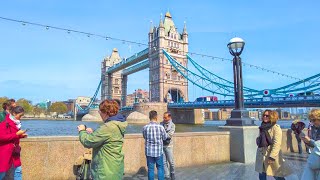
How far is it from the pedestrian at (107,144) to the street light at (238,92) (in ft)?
15.6

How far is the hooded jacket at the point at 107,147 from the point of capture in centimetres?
263

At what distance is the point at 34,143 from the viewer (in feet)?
15.2

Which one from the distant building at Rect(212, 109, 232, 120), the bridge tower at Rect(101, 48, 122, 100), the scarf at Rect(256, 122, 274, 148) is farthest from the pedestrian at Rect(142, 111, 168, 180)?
the distant building at Rect(212, 109, 232, 120)

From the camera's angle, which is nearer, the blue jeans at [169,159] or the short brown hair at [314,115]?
the short brown hair at [314,115]

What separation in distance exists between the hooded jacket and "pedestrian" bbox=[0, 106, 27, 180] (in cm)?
104

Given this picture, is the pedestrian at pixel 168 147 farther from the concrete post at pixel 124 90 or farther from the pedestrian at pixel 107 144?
the concrete post at pixel 124 90

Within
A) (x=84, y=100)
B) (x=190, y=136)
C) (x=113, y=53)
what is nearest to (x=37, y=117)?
(x=84, y=100)

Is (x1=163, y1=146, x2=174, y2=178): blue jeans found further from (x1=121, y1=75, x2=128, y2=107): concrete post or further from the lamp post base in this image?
(x1=121, y1=75, x2=128, y2=107): concrete post

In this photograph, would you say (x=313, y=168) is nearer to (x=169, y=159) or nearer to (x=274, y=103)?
(x=169, y=159)

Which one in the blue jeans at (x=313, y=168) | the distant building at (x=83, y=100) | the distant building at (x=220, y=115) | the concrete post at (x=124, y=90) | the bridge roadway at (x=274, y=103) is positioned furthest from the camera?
the distant building at (x=83, y=100)

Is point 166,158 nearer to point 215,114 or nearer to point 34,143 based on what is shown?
point 34,143

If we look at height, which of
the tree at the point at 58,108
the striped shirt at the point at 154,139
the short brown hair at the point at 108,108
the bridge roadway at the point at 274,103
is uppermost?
the tree at the point at 58,108

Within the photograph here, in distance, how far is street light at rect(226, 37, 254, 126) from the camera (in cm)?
695

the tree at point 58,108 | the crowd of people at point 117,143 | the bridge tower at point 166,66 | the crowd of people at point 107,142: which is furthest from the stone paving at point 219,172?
the tree at point 58,108
